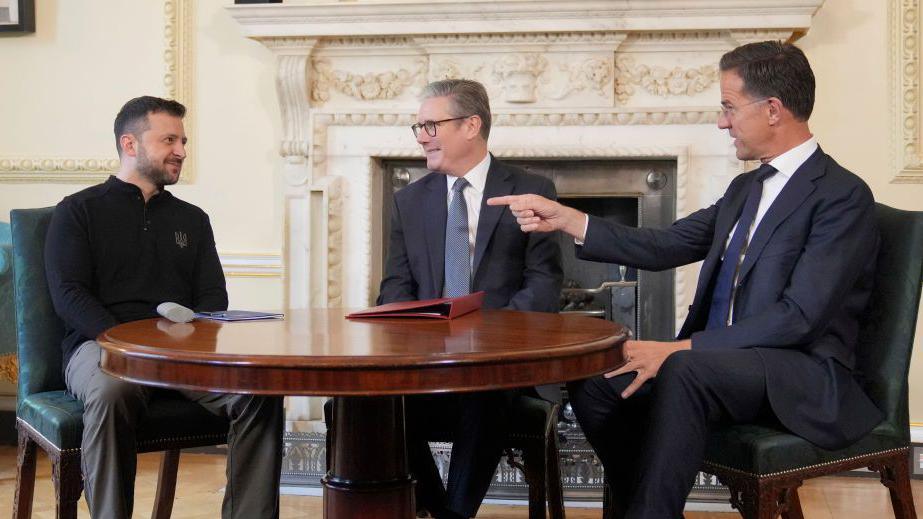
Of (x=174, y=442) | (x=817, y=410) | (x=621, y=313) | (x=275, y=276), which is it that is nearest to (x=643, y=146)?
(x=621, y=313)

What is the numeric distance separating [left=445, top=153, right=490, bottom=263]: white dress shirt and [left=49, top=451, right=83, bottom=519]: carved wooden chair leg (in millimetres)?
1175

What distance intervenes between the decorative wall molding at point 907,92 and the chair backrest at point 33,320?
2.89m

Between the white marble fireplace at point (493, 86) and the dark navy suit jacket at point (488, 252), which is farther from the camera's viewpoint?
the white marble fireplace at point (493, 86)

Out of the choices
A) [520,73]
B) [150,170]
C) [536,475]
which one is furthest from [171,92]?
[536,475]

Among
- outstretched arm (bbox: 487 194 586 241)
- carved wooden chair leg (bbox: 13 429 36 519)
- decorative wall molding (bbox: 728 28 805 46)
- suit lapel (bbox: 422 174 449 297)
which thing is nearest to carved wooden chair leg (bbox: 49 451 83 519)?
carved wooden chair leg (bbox: 13 429 36 519)

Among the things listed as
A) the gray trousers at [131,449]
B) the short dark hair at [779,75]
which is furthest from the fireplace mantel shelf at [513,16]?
the gray trousers at [131,449]

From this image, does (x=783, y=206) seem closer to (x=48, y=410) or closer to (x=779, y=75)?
(x=779, y=75)

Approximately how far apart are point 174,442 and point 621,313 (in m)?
2.04

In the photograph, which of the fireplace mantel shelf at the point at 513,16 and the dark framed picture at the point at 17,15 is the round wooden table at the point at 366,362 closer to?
the fireplace mantel shelf at the point at 513,16

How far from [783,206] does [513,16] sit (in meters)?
1.72

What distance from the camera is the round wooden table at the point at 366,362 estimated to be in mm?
1521

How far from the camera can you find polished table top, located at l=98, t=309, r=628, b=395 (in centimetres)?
152

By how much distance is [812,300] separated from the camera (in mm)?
2121

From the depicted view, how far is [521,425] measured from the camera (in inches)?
98.7
